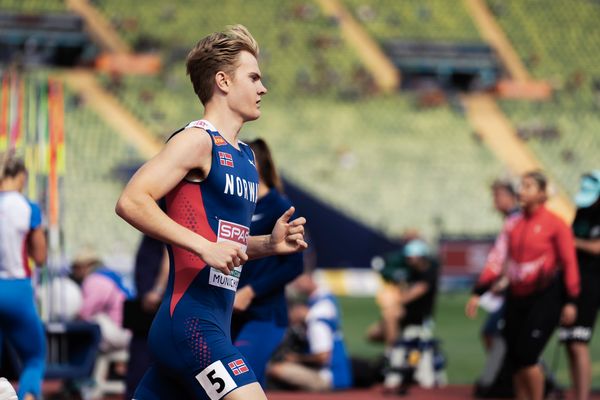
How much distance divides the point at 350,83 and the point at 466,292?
1227 cm

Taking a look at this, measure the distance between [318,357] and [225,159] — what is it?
684 cm

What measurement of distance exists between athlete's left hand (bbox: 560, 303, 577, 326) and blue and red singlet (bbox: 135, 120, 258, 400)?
485 centimetres

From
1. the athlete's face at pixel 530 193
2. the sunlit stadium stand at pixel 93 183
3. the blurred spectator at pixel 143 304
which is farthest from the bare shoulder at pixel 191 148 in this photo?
the sunlit stadium stand at pixel 93 183

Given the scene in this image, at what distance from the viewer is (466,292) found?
24641 mm

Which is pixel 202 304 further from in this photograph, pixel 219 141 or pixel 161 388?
pixel 219 141

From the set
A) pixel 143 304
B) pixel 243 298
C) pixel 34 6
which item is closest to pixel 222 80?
pixel 243 298

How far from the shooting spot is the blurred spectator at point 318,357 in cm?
1041

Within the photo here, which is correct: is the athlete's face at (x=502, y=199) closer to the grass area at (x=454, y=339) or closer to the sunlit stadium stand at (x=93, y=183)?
the grass area at (x=454, y=339)

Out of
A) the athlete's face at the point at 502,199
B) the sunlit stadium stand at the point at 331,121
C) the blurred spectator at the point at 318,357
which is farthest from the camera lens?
the sunlit stadium stand at the point at 331,121

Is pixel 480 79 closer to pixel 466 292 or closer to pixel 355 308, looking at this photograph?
pixel 466 292

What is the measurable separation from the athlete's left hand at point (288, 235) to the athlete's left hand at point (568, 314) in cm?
464

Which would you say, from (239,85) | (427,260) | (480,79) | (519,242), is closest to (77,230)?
(480,79)

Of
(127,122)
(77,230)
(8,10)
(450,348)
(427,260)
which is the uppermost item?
(8,10)

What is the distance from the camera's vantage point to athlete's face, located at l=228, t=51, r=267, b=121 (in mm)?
4043
